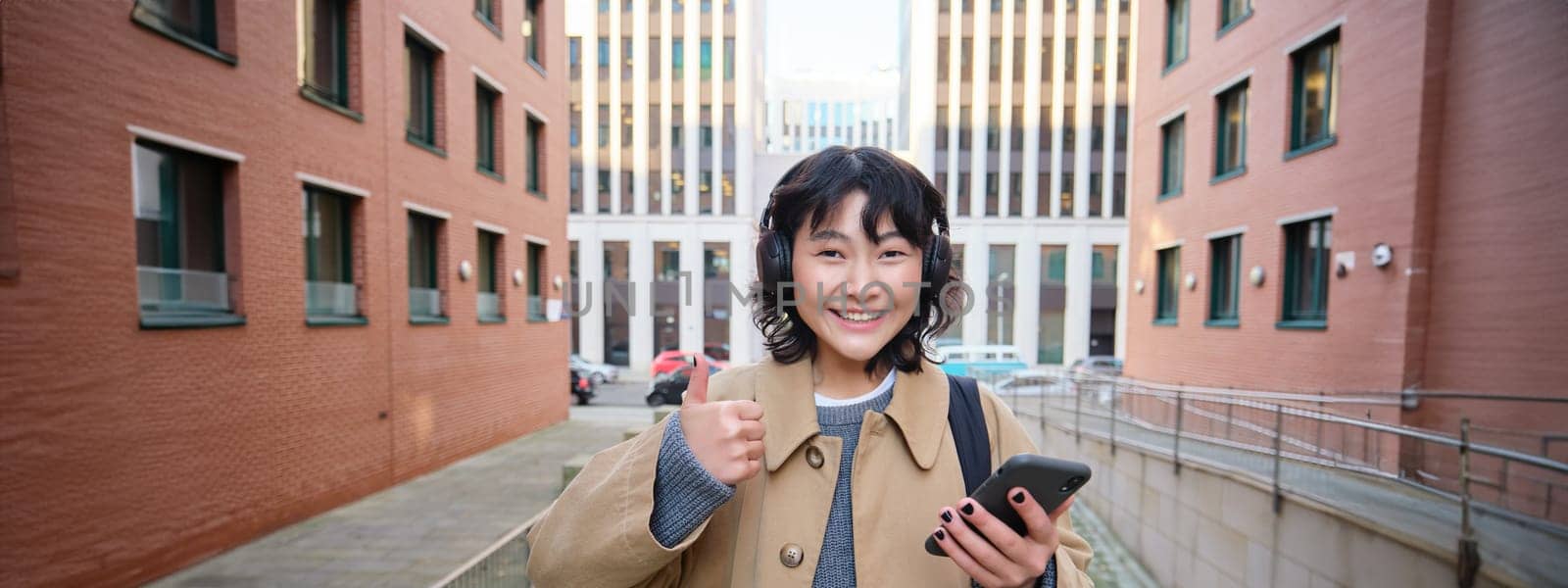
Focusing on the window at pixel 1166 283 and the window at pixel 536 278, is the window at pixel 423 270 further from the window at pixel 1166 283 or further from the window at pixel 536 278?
the window at pixel 1166 283

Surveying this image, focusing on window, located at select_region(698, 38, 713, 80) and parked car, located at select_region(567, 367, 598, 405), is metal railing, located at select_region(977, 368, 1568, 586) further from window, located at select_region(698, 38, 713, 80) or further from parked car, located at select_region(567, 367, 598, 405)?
window, located at select_region(698, 38, 713, 80)

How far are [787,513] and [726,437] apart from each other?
227 mm

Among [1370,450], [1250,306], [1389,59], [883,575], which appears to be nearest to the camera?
[883,575]

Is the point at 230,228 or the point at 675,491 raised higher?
the point at 230,228

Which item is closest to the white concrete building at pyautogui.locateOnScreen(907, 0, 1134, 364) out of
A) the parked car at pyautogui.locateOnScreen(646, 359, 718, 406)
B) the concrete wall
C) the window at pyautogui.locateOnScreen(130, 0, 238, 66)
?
the parked car at pyautogui.locateOnScreen(646, 359, 718, 406)

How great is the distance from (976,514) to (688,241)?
24.8 m

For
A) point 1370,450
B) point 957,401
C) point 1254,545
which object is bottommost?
point 1254,545

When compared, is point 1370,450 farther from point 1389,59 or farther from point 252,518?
point 252,518

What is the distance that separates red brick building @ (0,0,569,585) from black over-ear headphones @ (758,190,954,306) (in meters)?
5.91

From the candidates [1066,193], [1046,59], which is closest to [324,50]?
[1046,59]

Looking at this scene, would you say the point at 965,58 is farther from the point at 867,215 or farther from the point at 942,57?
the point at 867,215

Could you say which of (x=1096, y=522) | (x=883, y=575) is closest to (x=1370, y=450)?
(x=1096, y=522)

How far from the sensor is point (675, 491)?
1137 millimetres

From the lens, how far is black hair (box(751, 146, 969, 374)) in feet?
4.40
